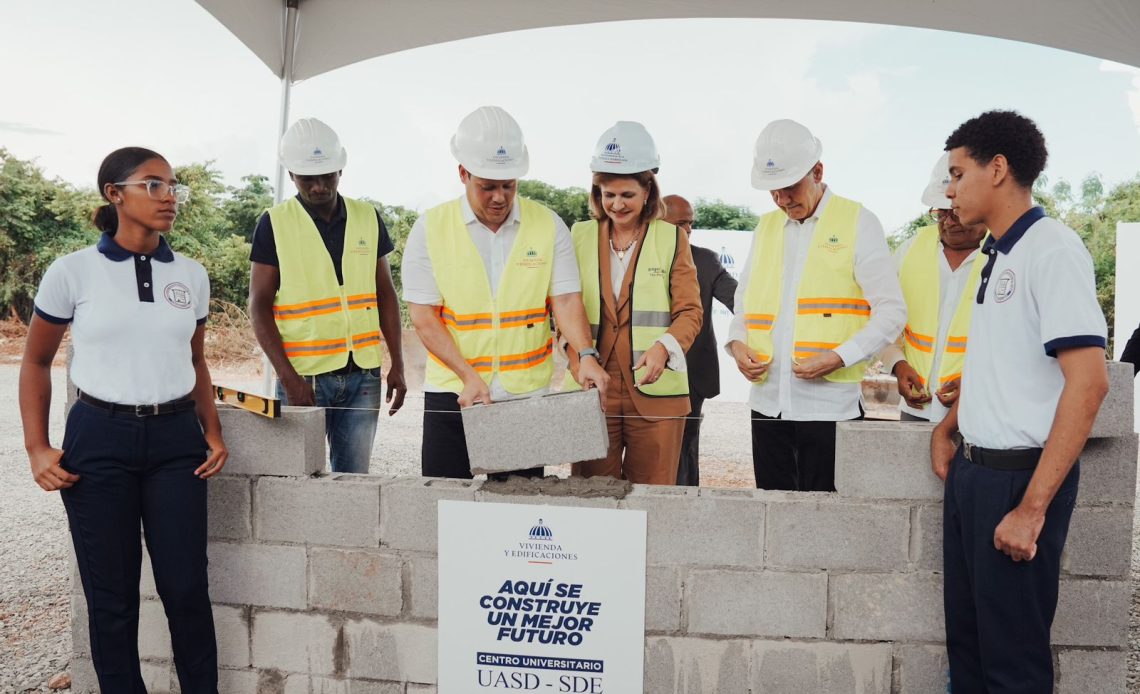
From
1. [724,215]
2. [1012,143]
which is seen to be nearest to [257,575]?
[1012,143]

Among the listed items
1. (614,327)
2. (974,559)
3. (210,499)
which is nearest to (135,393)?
(210,499)

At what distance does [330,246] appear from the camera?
382 cm

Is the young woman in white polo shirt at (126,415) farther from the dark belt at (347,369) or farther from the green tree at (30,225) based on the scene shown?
the green tree at (30,225)

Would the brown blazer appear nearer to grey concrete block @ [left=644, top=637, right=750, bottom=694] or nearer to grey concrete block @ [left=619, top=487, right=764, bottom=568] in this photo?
grey concrete block @ [left=619, top=487, right=764, bottom=568]

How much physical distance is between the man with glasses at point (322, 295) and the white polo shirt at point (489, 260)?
71 centimetres

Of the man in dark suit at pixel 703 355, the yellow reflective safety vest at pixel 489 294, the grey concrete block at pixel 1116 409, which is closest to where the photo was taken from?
the grey concrete block at pixel 1116 409

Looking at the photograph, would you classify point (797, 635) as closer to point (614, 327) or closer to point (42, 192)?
point (614, 327)

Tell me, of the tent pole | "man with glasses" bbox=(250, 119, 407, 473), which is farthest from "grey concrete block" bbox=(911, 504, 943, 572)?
the tent pole

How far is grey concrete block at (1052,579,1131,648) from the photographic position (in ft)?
8.95

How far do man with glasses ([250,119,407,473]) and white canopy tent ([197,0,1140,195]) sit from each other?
2.31 metres

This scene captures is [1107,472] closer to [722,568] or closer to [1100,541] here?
[1100,541]

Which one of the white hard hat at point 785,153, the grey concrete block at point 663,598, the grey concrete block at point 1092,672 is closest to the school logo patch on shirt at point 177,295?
the grey concrete block at point 663,598

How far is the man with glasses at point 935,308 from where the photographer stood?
3.50m

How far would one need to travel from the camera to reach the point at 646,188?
329cm
